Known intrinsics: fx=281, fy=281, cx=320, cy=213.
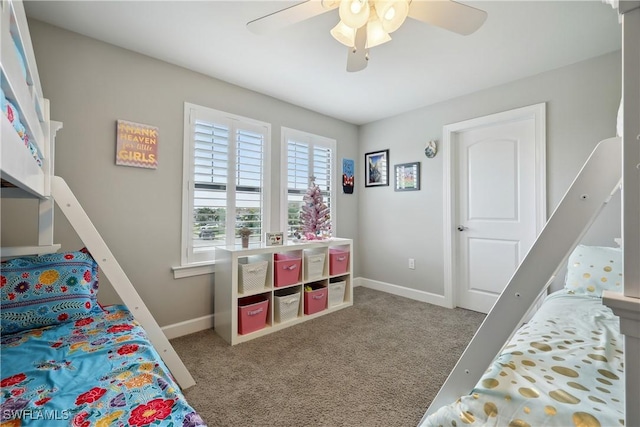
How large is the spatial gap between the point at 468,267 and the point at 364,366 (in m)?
1.87

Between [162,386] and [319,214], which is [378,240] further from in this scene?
[162,386]

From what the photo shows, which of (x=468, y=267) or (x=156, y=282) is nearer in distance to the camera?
(x=156, y=282)

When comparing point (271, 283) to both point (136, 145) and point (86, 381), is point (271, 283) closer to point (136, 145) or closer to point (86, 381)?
point (136, 145)

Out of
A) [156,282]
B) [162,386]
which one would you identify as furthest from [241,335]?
[162,386]

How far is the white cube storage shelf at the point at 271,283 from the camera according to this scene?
239 centimetres

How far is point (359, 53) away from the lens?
164cm

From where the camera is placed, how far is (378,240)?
3951mm

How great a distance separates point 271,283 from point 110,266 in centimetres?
133

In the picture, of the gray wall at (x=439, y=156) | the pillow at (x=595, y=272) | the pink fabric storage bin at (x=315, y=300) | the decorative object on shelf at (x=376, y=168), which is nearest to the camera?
the pillow at (x=595, y=272)

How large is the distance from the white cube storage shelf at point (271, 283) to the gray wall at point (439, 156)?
2.94 ft

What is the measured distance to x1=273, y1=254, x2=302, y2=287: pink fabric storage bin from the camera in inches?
105

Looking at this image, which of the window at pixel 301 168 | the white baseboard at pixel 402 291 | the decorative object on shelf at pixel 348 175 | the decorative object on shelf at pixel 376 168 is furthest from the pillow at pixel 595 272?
the decorative object on shelf at pixel 348 175

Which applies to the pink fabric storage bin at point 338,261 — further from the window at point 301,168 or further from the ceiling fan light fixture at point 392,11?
the ceiling fan light fixture at point 392,11

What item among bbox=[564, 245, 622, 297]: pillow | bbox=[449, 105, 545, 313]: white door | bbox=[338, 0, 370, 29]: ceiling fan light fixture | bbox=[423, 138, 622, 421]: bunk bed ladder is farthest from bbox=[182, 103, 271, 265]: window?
bbox=[564, 245, 622, 297]: pillow
